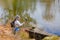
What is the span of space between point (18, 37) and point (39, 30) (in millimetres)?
269

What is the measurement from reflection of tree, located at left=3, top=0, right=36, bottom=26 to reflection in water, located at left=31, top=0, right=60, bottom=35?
0.07 m

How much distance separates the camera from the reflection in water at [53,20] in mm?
1609

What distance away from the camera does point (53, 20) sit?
1642 mm

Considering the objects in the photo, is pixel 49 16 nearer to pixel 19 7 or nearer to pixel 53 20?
pixel 53 20

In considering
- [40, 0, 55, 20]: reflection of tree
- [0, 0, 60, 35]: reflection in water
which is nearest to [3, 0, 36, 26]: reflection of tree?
[0, 0, 60, 35]: reflection in water

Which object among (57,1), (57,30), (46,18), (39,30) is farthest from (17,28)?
(57,1)

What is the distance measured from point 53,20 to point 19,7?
453mm

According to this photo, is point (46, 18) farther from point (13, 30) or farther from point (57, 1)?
point (13, 30)

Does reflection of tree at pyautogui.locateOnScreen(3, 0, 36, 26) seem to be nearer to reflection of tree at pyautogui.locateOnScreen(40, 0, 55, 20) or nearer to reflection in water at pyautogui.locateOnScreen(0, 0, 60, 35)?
reflection in water at pyautogui.locateOnScreen(0, 0, 60, 35)

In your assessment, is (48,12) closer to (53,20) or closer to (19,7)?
(53,20)

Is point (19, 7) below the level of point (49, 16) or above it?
above

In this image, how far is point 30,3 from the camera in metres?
1.72

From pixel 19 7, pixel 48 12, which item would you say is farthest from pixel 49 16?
pixel 19 7

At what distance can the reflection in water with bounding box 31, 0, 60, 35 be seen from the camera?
161 cm
